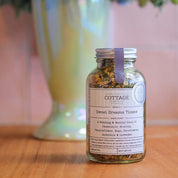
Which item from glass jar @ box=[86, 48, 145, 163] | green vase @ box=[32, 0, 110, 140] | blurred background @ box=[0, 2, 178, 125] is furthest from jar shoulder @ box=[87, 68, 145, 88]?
blurred background @ box=[0, 2, 178, 125]

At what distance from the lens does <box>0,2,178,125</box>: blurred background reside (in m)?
1.10

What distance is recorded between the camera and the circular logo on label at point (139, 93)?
1.90 feet

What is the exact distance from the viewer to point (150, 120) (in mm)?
1128

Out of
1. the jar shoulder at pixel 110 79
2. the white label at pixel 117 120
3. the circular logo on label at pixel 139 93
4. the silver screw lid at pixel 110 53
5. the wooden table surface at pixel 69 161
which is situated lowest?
the wooden table surface at pixel 69 161

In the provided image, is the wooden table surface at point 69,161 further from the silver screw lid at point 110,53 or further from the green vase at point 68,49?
the silver screw lid at point 110,53

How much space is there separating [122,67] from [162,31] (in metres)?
0.57

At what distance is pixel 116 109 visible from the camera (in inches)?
22.5

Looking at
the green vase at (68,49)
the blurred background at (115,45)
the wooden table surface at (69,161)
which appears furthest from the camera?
the blurred background at (115,45)

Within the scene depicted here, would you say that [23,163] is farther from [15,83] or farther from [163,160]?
[15,83]

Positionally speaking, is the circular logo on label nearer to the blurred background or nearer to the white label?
the white label

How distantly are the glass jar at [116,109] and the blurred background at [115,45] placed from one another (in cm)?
53

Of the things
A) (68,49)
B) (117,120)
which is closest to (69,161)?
(117,120)

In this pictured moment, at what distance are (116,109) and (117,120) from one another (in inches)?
0.6

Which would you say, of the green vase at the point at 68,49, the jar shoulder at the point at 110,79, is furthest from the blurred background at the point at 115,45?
the jar shoulder at the point at 110,79
